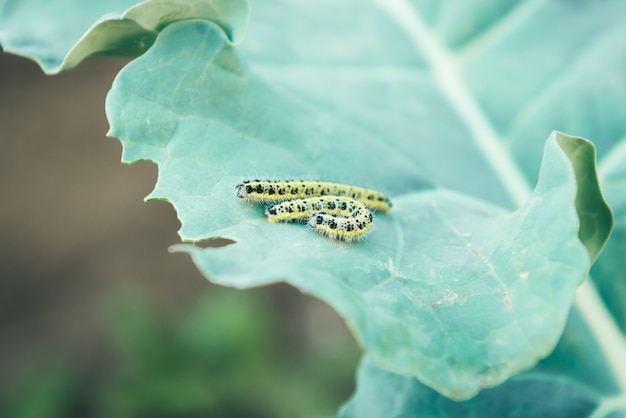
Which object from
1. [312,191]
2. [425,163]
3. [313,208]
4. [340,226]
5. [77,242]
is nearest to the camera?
[340,226]

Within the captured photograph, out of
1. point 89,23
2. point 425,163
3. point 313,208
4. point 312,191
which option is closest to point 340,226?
point 313,208

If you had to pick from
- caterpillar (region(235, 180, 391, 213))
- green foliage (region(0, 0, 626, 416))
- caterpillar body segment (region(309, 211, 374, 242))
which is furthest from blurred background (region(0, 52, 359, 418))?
caterpillar body segment (region(309, 211, 374, 242))

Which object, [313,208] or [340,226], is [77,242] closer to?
[313,208]

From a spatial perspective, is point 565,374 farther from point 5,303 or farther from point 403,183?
point 5,303

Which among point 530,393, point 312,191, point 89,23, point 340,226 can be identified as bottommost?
point 530,393

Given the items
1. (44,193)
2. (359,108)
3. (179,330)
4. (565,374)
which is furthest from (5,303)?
(565,374)

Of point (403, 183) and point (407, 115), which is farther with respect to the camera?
point (407, 115)

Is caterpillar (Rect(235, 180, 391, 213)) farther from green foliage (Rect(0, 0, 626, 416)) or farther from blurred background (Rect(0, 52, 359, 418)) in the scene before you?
blurred background (Rect(0, 52, 359, 418))
